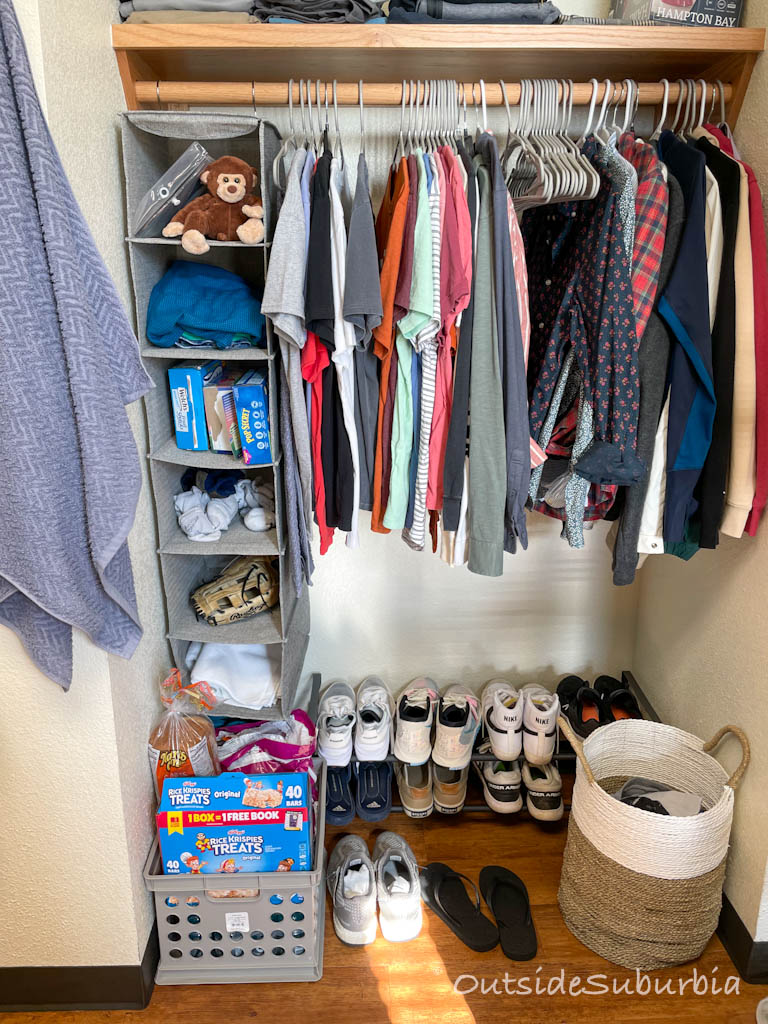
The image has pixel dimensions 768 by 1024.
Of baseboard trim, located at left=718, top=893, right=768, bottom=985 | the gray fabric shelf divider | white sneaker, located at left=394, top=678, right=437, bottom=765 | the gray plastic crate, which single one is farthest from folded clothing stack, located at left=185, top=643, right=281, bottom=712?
baseboard trim, located at left=718, top=893, right=768, bottom=985

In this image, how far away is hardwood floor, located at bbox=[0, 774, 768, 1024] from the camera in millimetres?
1585

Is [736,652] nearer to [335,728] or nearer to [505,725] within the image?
→ [505,725]

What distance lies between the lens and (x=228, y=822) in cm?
160

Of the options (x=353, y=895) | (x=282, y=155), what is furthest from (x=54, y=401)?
(x=353, y=895)

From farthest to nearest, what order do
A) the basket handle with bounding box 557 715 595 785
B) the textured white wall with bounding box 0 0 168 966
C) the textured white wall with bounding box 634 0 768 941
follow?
1. the basket handle with bounding box 557 715 595 785
2. the textured white wall with bounding box 634 0 768 941
3. the textured white wall with bounding box 0 0 168 966

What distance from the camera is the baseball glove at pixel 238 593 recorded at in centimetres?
181

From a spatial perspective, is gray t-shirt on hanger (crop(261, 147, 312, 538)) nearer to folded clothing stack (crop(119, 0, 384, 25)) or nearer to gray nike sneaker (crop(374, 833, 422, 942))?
folded clothing stack (crop(119, 0, 384, 25))

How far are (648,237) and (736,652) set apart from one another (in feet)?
3.08

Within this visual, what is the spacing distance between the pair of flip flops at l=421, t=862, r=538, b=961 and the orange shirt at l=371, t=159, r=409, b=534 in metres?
1.05

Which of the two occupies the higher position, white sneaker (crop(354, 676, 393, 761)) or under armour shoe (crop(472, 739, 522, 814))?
white sneaker (crop(354, 676, 393, 761))

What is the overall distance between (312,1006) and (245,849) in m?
0.37

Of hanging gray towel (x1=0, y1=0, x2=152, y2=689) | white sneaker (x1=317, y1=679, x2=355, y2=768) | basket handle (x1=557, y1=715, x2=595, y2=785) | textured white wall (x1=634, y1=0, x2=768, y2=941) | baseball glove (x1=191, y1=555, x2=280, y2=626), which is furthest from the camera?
white sneaker (x1=317, y1=679, x2=355, y2=768)

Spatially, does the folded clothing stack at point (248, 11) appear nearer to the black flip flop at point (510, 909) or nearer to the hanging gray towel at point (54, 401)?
the hanging gray towel at point (54, 401)

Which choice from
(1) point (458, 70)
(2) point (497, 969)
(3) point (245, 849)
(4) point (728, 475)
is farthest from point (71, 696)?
(1) point (458, 70)
